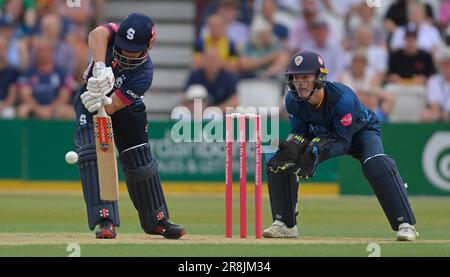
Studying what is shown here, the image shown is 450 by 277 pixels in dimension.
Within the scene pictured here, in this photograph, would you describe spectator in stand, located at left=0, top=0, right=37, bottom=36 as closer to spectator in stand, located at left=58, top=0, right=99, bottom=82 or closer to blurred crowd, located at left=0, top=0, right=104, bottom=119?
blurred crowd, located at left=0, top=0, right=104, bottom=119

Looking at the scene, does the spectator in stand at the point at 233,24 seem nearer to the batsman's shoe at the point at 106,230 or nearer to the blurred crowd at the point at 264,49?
the blurred crowd at the point at 264,49

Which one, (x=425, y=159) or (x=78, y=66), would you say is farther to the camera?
(x=78, y=66)

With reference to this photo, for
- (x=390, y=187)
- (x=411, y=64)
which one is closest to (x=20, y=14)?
(x=411, y=64)

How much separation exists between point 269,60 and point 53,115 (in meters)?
3.84

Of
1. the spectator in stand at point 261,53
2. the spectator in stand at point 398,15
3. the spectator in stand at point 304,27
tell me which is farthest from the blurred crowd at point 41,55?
the spectator in stand at point 398,15

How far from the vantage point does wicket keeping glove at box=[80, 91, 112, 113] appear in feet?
31.3

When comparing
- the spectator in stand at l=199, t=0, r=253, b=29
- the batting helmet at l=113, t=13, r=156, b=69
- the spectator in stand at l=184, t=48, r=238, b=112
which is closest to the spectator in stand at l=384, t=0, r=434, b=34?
the spectator in stand at l=199, t=0, r=253, b=29

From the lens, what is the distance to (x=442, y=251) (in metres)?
9.67

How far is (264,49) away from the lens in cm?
2048

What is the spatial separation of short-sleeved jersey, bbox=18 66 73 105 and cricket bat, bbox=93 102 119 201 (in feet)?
34.4

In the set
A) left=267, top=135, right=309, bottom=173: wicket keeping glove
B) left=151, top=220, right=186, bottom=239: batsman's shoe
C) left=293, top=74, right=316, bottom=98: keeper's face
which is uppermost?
left=293, top=74, right=316, bottom=98: keeper's face
